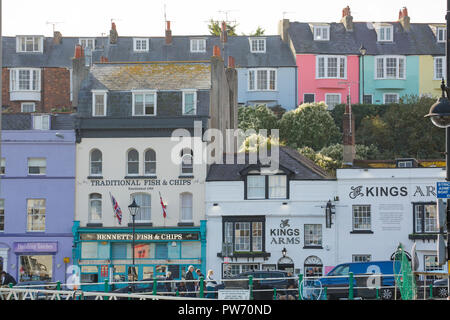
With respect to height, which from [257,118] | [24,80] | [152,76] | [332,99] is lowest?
[257,118]

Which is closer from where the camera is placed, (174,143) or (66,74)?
(174,143)

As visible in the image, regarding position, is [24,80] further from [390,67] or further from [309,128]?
[390,67]

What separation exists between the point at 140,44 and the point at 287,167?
110 feet

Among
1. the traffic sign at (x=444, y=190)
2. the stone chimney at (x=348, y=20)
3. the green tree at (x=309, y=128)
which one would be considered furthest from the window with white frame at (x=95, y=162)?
the stone chimney at (x=348, y=20)

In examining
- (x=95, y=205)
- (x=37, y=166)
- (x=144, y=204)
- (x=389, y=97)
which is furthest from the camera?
(x=389, y=97)

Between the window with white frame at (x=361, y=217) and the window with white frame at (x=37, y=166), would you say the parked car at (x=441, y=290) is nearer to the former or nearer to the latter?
the window with white frame at (x=361, y=217)

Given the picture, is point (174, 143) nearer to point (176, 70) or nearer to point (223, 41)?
point (176, 70)

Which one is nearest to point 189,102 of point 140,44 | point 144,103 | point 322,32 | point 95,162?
point 144,103

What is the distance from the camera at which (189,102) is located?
48.4 meters

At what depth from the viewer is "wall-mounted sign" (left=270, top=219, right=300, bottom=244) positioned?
151 ft

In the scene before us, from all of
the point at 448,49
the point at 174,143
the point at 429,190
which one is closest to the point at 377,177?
the point at 429,190

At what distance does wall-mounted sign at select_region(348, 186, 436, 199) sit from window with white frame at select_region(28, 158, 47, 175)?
15.4m

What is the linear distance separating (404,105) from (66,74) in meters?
26.4
